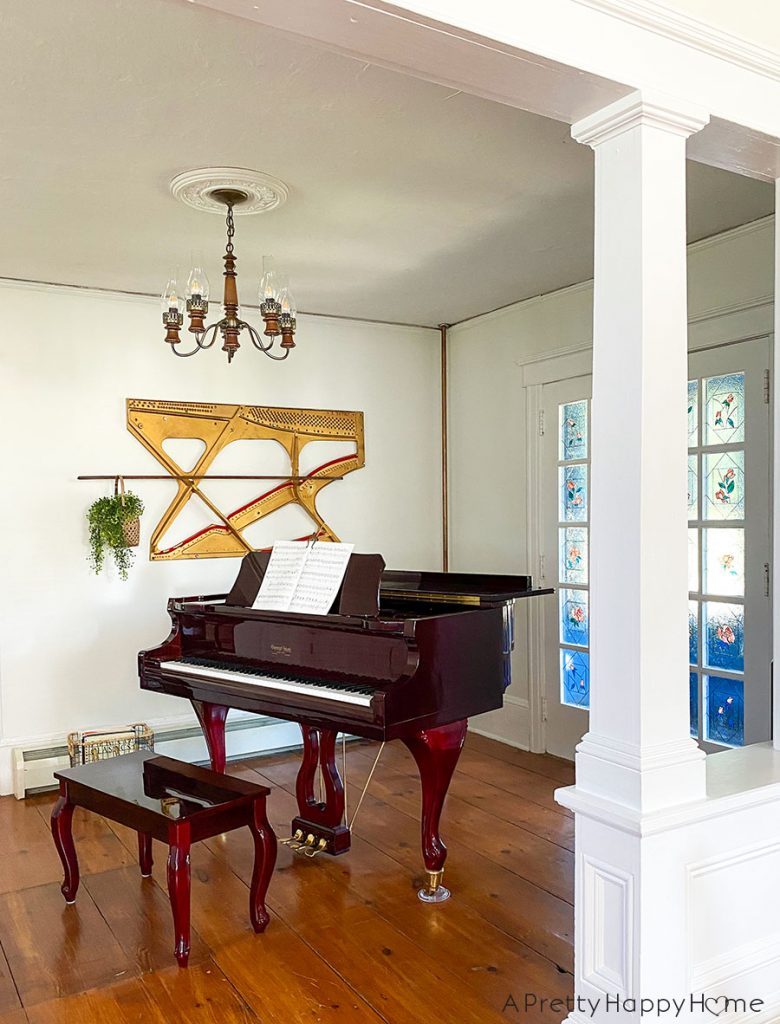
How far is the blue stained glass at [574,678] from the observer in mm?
4500

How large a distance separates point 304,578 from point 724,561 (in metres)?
1.80

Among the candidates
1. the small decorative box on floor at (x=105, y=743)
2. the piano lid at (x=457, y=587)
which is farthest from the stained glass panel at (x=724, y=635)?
the small decorative box on floor at (x=105, y=743)

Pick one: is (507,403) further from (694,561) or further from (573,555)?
(694,561)

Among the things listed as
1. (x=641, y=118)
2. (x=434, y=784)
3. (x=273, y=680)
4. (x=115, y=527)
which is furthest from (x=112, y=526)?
(x=641, y=118)

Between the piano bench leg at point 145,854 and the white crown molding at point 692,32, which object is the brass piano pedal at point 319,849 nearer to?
the piano bench leg at point 145,854

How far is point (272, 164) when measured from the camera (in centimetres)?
291

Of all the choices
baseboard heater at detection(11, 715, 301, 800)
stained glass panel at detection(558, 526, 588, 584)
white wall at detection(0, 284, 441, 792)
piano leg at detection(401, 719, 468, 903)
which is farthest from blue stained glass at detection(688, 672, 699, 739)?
white wall at detection(0, 284, 441, 792)

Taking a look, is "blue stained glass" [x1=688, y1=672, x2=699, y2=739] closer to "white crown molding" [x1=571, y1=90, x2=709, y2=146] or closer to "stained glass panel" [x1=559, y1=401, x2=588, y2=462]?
"stained glass panel" [x1=559, y1=401, x2=588, y2=462]

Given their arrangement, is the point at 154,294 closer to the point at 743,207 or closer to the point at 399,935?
the point at 743,207

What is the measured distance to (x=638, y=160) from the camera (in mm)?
1905

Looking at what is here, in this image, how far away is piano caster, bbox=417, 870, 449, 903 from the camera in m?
2.95

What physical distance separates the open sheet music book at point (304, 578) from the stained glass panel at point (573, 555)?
1654 mm

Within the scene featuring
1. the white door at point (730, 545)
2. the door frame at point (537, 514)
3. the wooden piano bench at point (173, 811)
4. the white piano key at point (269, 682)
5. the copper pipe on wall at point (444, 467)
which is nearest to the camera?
the wooden piano bench at point (173, 811)

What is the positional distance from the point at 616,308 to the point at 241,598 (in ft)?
7.26
